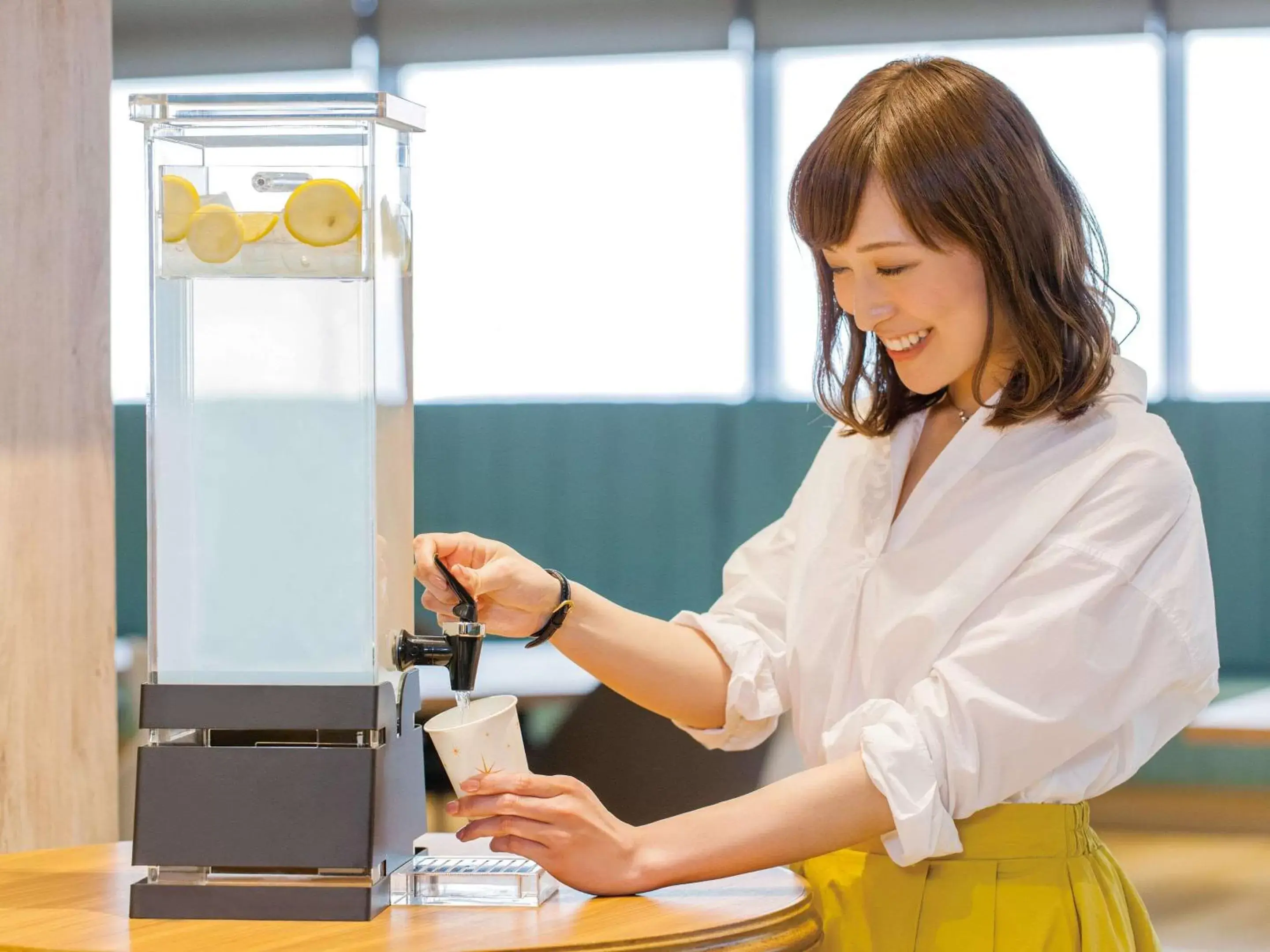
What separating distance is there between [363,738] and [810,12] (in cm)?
334

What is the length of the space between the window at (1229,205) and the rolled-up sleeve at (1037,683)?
2.96m

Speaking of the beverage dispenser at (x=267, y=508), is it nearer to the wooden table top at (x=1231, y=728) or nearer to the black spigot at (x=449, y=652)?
the black spigot at (x=449, y=652)

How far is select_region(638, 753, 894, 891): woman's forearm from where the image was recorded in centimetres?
114

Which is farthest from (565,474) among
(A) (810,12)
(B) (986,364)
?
(B) (986,364)

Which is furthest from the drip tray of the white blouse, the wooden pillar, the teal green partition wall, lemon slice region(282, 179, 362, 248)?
the teal green partition wall

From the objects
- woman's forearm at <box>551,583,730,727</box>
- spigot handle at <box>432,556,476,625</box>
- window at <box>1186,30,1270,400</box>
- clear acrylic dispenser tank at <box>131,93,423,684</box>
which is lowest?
woman's forearm at <box>551,583,730,727</box>

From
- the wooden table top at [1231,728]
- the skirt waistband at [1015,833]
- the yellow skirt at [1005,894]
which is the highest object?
the skirt waistband at [1015,833]

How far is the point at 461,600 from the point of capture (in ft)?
4.00

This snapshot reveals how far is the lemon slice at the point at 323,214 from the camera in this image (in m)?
1.08

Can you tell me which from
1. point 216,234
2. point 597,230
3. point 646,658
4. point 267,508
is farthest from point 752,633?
point 597,230

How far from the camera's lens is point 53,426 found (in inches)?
72.5

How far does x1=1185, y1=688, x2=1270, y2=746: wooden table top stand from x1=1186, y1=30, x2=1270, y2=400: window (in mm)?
994

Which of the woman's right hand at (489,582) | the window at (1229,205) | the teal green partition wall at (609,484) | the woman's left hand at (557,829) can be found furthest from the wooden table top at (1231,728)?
the woman's left hand at (557,829)

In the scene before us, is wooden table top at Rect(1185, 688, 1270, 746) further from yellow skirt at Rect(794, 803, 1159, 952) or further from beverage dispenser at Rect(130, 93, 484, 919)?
beverage dispenser at Rect(130, 93, 484, 919)
